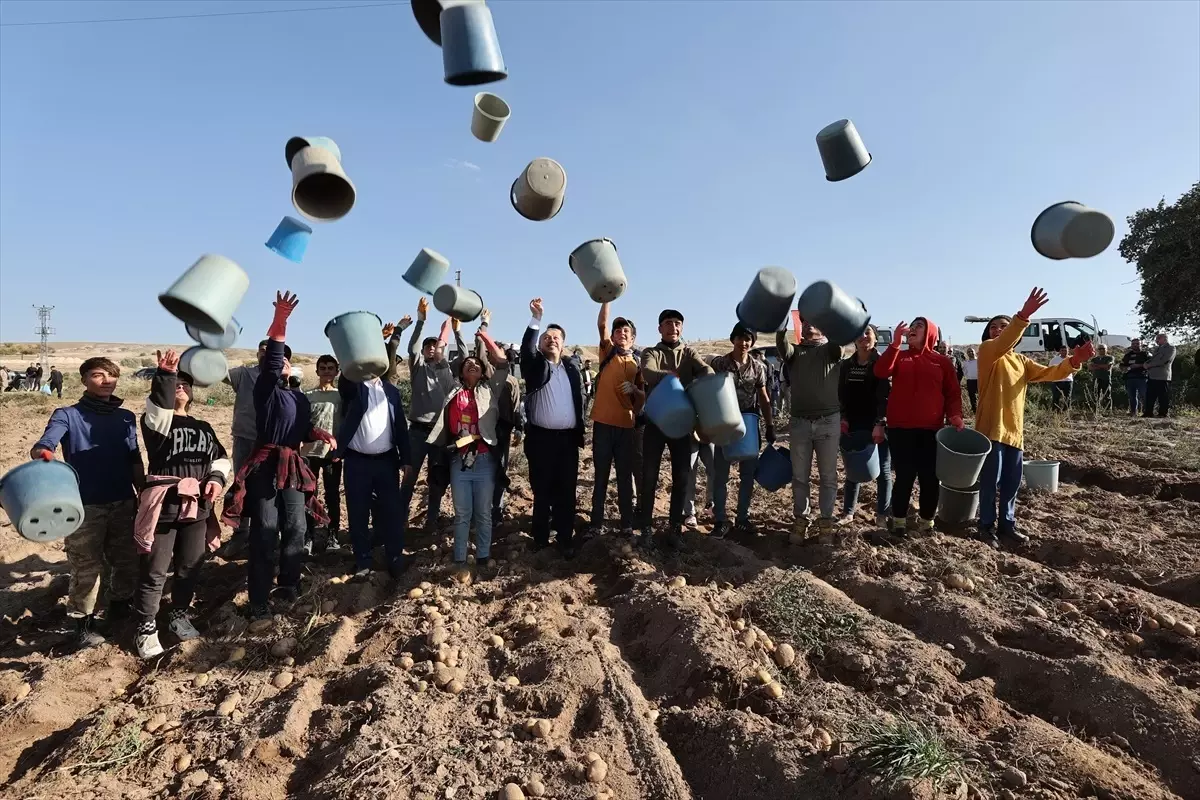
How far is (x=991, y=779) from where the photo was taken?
221 centimetres

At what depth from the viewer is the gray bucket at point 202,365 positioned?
419 centimetres

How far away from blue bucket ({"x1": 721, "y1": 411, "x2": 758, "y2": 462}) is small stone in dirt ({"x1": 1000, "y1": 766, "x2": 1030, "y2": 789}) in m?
2.45

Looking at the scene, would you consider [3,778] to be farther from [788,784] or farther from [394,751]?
[788,784]

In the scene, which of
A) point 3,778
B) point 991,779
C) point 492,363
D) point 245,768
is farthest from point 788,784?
point 492,363

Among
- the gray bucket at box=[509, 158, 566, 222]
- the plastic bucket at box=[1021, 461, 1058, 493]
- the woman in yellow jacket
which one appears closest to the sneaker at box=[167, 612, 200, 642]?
the gray bucket at box=[509, 158, 566, 222]

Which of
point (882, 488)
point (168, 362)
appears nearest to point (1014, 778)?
point (882, 488)

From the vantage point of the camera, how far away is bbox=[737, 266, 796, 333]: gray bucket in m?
4.26

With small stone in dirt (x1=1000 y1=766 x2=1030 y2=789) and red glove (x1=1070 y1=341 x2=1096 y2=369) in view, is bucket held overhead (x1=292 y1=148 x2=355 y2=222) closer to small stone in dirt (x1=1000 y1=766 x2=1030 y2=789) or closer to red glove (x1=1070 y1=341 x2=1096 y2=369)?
small stone in dirt (x1=1000 y1=766 x2=1030 y2=789)

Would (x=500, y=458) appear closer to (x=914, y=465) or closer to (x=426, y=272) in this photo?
(x=426, y=272)

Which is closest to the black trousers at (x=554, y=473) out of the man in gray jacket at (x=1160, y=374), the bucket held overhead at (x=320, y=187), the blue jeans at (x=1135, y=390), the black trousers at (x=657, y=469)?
the black trousers at (x=657, y=469)

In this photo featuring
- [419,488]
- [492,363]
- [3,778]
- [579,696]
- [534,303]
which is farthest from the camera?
[419,488]

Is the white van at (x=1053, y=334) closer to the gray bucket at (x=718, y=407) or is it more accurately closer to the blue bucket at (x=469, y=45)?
the gray bucket at (x=718, y=407)

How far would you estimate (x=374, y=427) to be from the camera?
4.14 m

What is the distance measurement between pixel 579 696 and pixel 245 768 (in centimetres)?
125
